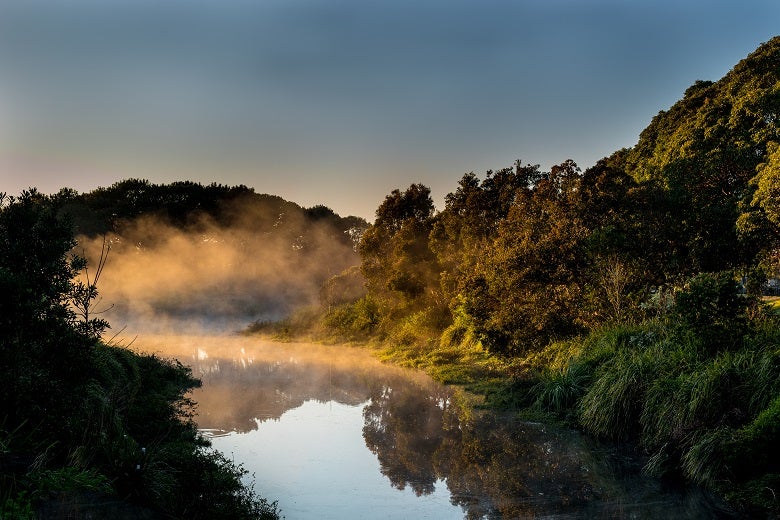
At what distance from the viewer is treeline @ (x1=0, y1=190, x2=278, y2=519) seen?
19.2 feet

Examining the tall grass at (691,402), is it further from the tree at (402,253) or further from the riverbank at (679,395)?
the tree at (402,253)

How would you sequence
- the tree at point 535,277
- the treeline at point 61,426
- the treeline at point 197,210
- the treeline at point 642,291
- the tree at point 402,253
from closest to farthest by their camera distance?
1. the treeline at point 61,426
2. the treeline at point 642,291
3. the tree at point 535,277
4. the tree at point 402,253
5. the treeline at point 197,210

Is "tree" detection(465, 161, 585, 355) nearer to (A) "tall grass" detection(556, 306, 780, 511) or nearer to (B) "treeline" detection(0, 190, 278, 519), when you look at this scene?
(A) "tall grass" detection(556, 306, 780, 511)

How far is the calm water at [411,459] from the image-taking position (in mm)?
8195

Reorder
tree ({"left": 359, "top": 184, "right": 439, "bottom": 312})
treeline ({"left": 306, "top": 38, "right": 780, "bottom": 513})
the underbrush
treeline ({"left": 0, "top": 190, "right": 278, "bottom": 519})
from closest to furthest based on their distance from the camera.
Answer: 1. treeline ({"left": 0, "top": 190, "right": 278, "bottom": 519})
2. the underbrush
3. treeline ({"left": 306, "top": 38, "right": 780, "bottom": 513})
4. tree ({"left": 359, "top": 184, "right": 439, "bottom": 312})

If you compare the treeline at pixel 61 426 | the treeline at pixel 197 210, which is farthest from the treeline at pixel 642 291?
the treeline at pixel 197 210

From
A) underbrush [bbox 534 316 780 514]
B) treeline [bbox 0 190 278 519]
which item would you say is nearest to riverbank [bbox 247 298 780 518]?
underbrush [bbox 534 316 780 514]

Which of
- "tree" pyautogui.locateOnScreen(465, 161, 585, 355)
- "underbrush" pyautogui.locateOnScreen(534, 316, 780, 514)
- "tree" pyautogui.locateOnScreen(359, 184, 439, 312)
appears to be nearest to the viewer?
"underbrush" pyautogui.locateOnScreen(534, 316, 780, 514)

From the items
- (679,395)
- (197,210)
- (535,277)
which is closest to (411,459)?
(679,395)

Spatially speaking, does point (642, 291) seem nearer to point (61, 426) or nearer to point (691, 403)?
point (691, 403)

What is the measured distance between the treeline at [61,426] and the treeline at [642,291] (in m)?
6.65

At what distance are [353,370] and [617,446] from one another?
523 inches

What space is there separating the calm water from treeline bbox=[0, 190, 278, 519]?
60.4 inches

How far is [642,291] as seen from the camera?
51.8 ft
